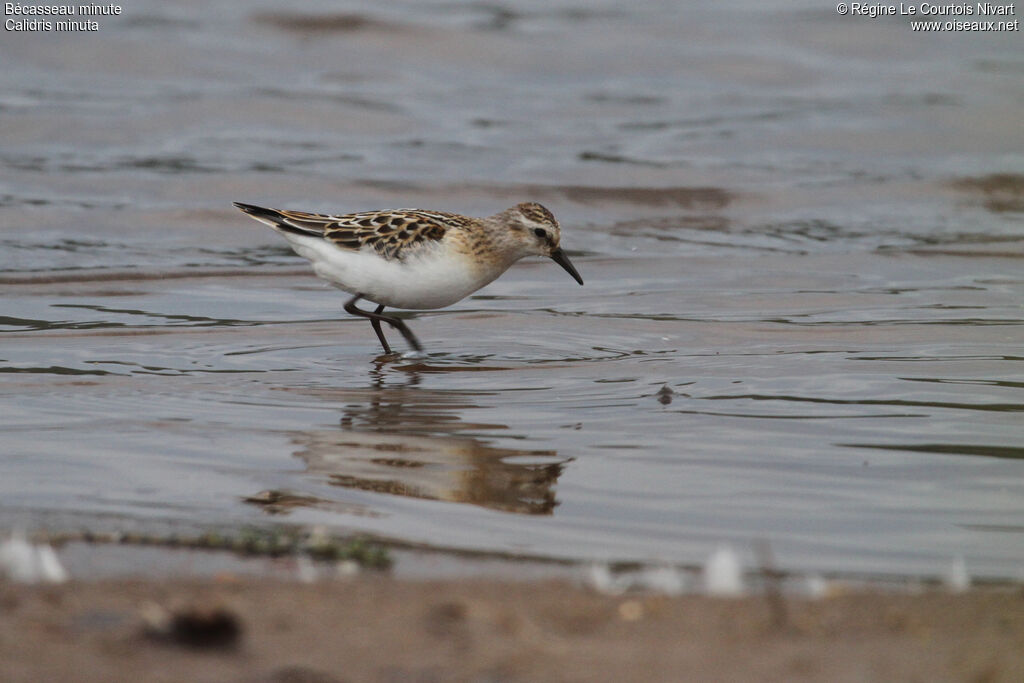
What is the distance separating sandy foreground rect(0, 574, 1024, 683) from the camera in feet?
11.0

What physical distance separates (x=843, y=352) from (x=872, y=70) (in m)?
11.5

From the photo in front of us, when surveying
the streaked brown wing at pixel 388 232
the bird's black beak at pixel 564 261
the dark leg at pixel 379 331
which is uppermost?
the streaked brown wing at pixel 388 232

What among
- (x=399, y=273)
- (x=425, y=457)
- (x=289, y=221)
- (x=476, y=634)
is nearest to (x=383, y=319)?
(x=399, y=273)

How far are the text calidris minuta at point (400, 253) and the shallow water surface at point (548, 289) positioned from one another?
0.37 meters

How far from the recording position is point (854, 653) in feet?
11.4

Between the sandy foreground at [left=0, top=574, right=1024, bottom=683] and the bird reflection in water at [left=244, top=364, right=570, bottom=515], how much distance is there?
1182 millimetres

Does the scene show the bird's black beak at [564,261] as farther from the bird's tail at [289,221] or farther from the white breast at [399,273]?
the bird's tail at [289,221]

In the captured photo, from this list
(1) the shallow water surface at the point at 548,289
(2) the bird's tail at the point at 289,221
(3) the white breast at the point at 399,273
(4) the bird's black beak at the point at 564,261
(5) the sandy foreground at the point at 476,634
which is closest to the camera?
(5) the sandy foreground at the point at 476,634

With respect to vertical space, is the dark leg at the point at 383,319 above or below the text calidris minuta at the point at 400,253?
below

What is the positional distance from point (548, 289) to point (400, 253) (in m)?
2.33

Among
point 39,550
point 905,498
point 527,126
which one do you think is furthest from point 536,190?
point 39,550

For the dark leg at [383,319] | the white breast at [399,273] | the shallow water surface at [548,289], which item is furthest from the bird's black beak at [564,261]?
the dark leg at [383,319]

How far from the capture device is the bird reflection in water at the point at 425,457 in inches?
203

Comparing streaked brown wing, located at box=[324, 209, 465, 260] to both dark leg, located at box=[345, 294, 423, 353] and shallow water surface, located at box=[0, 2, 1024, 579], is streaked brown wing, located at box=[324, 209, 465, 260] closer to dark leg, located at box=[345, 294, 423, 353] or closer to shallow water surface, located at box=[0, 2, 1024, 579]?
dark leg, located at box=[345, 294, 423, 353]
